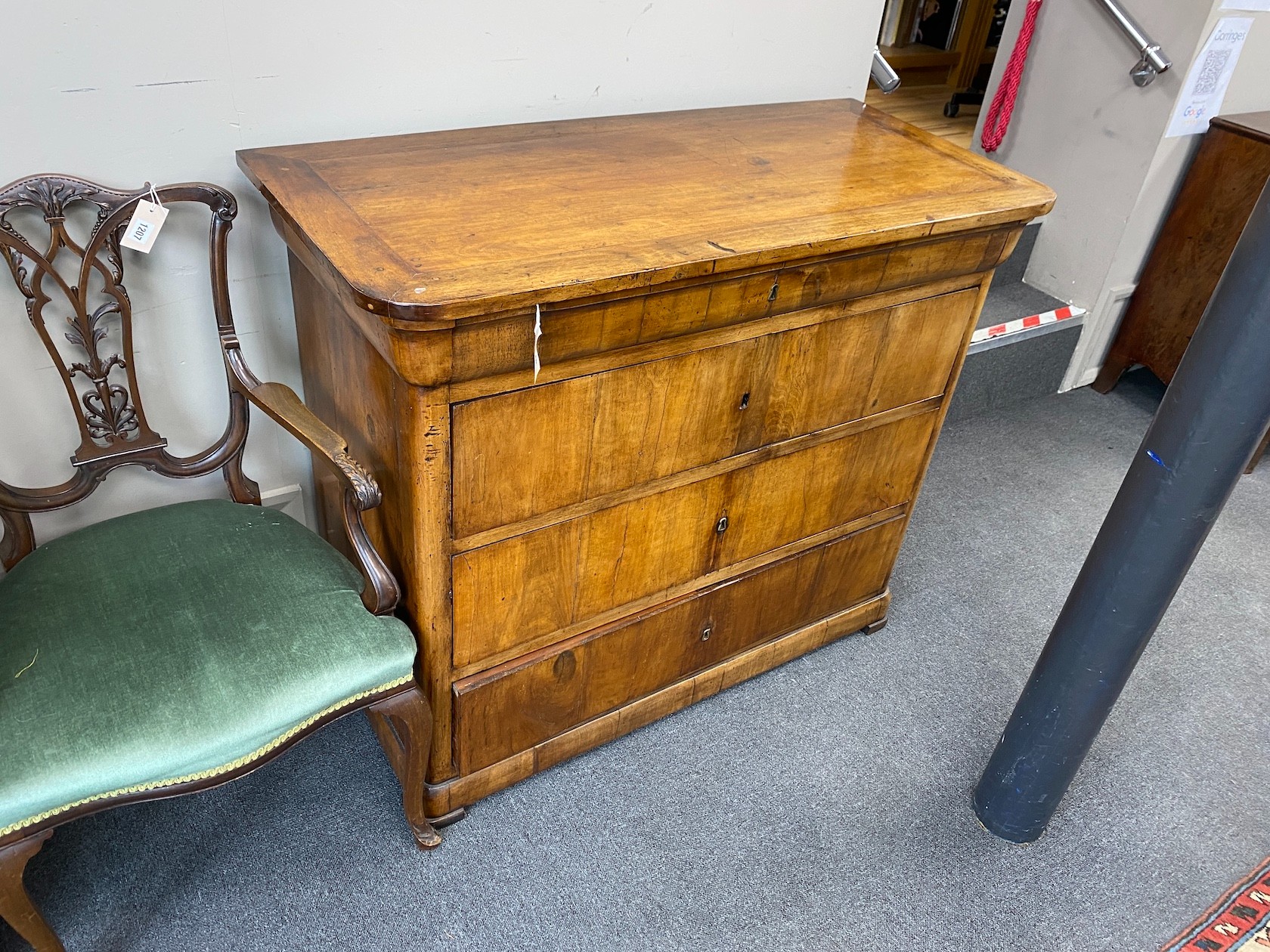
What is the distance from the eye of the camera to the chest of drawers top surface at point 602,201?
3.73 ft

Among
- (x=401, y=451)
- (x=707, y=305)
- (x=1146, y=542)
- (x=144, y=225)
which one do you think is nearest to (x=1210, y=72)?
(x=1146, y=542)

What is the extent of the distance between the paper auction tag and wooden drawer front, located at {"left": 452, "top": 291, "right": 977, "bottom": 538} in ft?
A: 1.74

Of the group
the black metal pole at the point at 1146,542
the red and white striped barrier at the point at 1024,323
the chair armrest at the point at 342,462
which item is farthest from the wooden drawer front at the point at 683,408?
the red and white striped barrier at the point at 1024,323

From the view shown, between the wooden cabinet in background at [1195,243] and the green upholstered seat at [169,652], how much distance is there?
234cm

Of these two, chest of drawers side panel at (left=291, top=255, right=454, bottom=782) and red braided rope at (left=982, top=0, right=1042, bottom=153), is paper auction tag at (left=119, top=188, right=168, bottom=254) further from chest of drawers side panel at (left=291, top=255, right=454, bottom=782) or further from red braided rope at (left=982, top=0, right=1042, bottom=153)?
red braided rope at (left=982, top=0, right=1042, bottom=153)

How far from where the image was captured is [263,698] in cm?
122

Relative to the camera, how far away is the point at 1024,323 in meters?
2.85

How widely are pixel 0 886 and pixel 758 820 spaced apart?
1.13 meters

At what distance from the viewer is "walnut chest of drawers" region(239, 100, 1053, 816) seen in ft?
3.91

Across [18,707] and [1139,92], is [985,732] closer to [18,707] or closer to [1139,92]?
[18,707]

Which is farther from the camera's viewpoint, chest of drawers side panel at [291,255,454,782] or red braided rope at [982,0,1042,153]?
red braided rope at [982,0,1042,153]

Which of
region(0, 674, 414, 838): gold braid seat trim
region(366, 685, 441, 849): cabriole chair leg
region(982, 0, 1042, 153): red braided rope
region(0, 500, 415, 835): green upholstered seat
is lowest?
region(366, 685, 441, 849): cabriole chair leg

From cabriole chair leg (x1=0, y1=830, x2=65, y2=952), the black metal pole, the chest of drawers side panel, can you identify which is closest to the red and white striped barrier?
the black metal pole

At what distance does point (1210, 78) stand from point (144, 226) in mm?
2683
